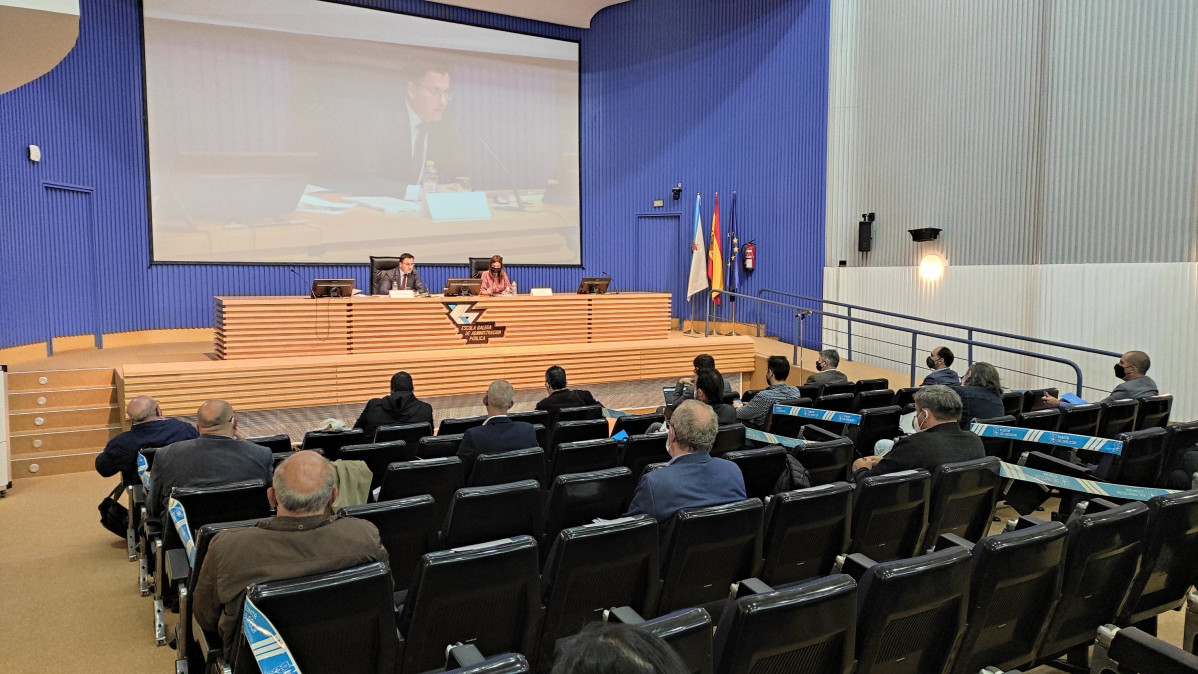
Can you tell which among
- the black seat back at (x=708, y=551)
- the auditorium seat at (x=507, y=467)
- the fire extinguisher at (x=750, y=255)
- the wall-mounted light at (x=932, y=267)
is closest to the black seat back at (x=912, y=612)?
the black seat back at (x=708, y=551)

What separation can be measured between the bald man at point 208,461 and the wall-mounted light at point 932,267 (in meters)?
8.43

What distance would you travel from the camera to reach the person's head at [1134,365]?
5.90 m

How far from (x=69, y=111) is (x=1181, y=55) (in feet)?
39.7

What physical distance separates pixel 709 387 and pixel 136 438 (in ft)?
11.3

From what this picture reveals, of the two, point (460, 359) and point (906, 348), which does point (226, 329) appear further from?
point (906, 348)

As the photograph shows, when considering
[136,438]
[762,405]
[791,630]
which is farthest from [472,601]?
[762,405]

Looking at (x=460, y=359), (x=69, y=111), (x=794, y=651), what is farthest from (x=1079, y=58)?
(x=69, y=111)

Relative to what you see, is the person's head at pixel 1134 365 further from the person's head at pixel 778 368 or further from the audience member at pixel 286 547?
the audience member at pixel 286 547

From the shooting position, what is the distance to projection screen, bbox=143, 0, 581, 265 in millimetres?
10312

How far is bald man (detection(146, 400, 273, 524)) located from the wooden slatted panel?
3.76 m

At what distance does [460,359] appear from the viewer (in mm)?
8445

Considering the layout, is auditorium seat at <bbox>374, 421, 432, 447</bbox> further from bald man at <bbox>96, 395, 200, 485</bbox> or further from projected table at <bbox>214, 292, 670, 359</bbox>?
projected table at <bbox>214, 292, 670, 359</bbox>

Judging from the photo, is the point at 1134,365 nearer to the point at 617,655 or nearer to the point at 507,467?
the point at 507,467

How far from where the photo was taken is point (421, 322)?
855 cm
